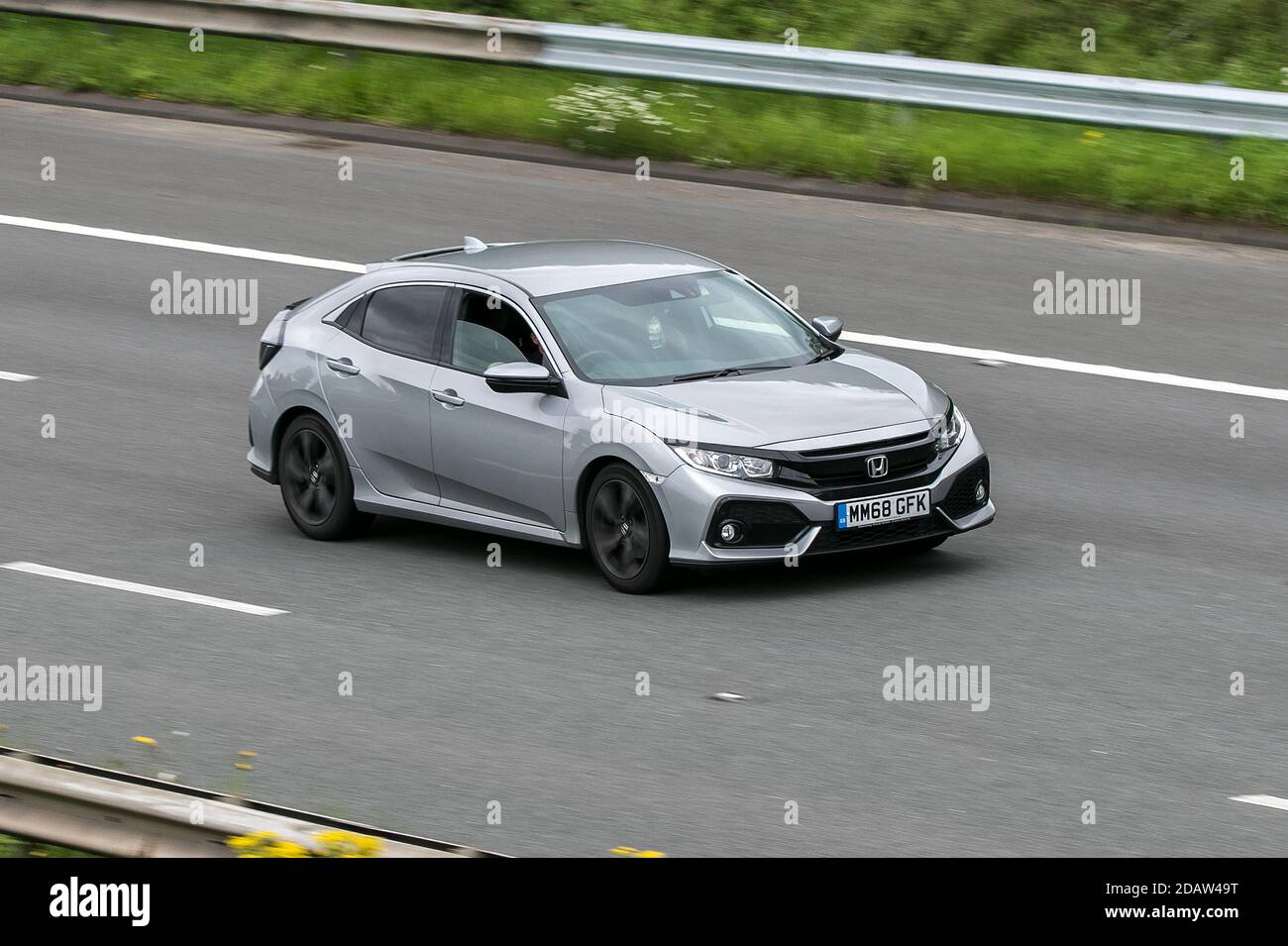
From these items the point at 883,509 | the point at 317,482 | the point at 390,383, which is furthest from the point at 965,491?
the point at 317,482

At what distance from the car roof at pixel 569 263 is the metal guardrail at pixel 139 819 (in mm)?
5390

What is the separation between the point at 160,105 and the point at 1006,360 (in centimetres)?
1052

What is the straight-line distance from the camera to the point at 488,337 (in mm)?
11562

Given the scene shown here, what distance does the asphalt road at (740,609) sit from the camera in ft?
26.5

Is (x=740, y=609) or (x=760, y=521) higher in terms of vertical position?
(x=760, y=521)

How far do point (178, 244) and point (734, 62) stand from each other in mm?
5262

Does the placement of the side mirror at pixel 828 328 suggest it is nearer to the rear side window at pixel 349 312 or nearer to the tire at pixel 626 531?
the tire at pixel 626 531

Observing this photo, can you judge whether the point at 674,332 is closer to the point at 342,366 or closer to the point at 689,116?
the point at 342,366

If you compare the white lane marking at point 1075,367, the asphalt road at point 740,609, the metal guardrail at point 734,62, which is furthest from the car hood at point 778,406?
the metal guardrail at point 734,62

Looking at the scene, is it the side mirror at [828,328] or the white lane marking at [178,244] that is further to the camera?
the white lane marking at [178,244]

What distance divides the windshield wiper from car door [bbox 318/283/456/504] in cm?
147

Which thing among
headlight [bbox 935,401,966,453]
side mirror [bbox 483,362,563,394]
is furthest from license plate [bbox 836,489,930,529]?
side mirror [bbox 483,362,563,394]

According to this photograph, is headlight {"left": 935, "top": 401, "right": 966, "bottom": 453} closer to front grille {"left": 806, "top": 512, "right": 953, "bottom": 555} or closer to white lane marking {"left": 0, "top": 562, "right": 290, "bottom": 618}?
front grille {"left": 806, "top": 512, "right": 953, "bottom": 555}
